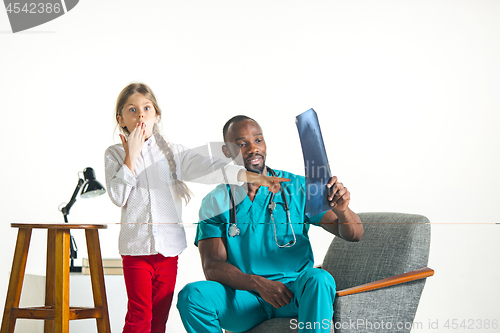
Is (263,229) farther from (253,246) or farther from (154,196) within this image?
(154,196)

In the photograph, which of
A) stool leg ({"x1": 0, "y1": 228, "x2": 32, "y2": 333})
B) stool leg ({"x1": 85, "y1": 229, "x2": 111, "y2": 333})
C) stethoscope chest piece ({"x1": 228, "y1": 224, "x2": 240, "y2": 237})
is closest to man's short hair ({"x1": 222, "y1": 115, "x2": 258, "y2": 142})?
stethoscope chest piece ({"x1": 228, "y1": 224, "x2": 240, "y2": 237})

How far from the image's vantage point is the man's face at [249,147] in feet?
4.19

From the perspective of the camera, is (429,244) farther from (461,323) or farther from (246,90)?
(246,90)

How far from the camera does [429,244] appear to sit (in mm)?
1287

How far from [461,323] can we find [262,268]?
63 centimetres

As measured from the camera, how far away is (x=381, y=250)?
1.31 m

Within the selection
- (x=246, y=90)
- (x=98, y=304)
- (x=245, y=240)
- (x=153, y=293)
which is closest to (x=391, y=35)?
(x=246, y=90)

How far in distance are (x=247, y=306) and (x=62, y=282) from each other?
21.5 inches

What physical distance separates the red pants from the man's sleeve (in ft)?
0.41

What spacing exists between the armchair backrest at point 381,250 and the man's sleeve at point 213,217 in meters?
0.34

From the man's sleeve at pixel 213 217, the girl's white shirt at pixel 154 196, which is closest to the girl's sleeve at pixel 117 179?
the girl's white shirt at pixel 154 196

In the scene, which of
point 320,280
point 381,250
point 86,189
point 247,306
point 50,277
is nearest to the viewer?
point 320,280

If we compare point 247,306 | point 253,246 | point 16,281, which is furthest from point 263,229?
point 16,281

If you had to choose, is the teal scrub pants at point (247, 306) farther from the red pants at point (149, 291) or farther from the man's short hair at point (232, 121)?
the man's short hair at point (232, 121)
